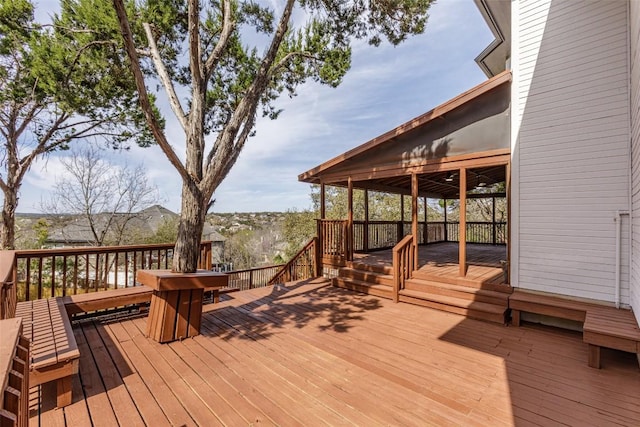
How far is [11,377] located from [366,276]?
5.60 m

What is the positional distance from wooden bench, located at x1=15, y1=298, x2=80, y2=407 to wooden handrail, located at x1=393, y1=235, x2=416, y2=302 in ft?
15.0

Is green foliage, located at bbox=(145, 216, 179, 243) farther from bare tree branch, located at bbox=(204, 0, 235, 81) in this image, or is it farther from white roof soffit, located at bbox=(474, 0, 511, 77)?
white roof soffit, located at bbox=(474, 0, 511, 77)

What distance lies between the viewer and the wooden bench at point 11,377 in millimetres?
864


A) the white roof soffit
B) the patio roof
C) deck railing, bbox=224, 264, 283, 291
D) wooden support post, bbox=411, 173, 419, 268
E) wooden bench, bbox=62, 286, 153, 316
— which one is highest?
the white roof soffit

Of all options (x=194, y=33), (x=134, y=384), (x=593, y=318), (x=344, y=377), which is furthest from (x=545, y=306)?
(x=194, y=33)

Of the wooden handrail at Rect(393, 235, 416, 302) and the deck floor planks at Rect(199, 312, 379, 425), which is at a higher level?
the wooden handrail at Rect(393, 235, 416, 302)

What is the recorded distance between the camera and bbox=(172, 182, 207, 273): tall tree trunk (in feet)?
12.9

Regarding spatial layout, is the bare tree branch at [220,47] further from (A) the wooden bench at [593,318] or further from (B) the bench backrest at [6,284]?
(A) the wooden bench at [593,318]

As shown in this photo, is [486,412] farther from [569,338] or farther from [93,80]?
[93,80]

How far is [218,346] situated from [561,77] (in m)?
6.03

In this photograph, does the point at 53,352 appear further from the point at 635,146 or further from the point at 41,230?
the point at 41,230

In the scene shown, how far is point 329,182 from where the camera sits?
793 cm

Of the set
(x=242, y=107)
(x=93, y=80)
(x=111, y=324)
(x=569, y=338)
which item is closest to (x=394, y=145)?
(x=242, y=107)

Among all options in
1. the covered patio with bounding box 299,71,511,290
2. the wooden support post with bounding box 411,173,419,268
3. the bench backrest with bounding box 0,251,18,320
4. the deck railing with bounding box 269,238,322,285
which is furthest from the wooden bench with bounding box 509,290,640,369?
the bench backrest with bounding box 0,251,18,320
